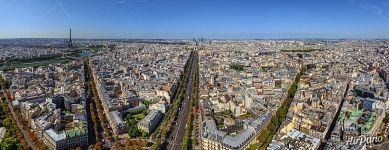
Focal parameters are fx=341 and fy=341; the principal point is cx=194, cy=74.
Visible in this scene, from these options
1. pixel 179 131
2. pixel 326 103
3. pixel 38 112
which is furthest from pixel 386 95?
pixel 38 112

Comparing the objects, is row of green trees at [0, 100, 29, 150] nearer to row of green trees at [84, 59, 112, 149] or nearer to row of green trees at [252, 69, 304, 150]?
row of green trees at [84, 59, 112, 149]

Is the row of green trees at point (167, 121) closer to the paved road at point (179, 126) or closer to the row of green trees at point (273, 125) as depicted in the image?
the paved road at point (179, 126)

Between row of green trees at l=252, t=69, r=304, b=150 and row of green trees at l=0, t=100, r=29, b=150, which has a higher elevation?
row of green trees at l=252, t=69, r=304, b=150

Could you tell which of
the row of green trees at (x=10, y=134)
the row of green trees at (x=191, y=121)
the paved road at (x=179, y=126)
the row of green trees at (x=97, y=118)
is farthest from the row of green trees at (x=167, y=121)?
the row of green trees at (x=10, y=134)

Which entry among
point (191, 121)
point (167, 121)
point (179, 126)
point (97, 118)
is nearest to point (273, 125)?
point (191, 121)

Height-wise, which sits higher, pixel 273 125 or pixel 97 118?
pixel 273 125

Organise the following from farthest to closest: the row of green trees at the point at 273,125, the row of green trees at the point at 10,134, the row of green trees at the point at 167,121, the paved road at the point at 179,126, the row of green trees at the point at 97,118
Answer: the row of green trees at the point at 97,118 → the row of green trees at the point at 167,121 → the paved road at the point at 179,126 → the row of green trees at the point at 273,125 → the row of green trees at the point at 10,134

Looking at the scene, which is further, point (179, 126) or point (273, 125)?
point (179, 126)

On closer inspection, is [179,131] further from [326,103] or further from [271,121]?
[326,103]

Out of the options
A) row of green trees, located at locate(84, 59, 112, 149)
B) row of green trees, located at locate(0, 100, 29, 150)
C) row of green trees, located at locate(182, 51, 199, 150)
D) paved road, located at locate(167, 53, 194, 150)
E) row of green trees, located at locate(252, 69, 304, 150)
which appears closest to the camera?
row of green trees, located at locate(0, 100, 29, 150)

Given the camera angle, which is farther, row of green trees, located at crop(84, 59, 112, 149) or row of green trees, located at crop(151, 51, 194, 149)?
row of green trees, located at crop(84, 59, 112, 149)

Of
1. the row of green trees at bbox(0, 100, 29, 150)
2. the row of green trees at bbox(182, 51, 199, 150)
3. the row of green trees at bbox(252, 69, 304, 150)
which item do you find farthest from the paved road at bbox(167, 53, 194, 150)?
the row of green trees at bbox(0, 100, 29, 150)

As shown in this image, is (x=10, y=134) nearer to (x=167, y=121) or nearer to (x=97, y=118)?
(x=97, y=118)
